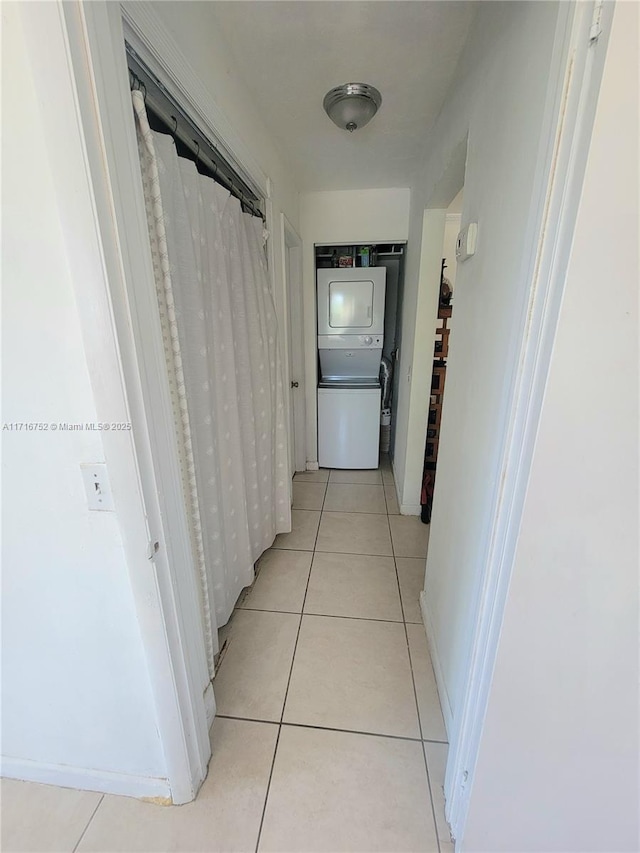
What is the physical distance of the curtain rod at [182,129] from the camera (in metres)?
0.83

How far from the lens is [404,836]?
0.94m

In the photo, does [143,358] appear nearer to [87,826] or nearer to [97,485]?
[97,485]

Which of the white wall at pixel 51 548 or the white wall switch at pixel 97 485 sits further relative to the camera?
the white wall switch at pixel 97 485

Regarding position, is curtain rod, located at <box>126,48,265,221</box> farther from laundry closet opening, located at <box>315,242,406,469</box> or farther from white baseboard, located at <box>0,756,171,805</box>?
white baseboard, located at <box>0,756,171,805</box>

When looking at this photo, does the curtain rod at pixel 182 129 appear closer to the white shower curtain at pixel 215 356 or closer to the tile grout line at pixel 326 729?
the white shower curtain at pixel 215 356

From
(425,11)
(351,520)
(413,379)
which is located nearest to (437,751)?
(351,520)

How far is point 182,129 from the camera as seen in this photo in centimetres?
106

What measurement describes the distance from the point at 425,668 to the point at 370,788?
474 mm

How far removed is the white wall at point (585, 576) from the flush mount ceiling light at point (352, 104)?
1.34 metres

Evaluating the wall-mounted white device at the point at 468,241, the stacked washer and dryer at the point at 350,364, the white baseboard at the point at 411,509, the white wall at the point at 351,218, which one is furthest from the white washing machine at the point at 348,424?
the wall-mounted white device at the point at 468,241

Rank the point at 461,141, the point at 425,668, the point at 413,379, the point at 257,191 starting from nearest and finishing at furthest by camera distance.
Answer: the point at 461,141
the point at 425,668
the point at 257,191
the point at 413,379

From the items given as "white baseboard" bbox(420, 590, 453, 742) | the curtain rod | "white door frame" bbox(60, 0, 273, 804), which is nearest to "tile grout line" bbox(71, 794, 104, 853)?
"white door frame" bbox(60, 0, 273, 804)

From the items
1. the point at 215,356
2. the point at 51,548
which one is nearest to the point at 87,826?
the point at 51,548

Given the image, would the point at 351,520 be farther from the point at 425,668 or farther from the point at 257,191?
the point at 257,191
